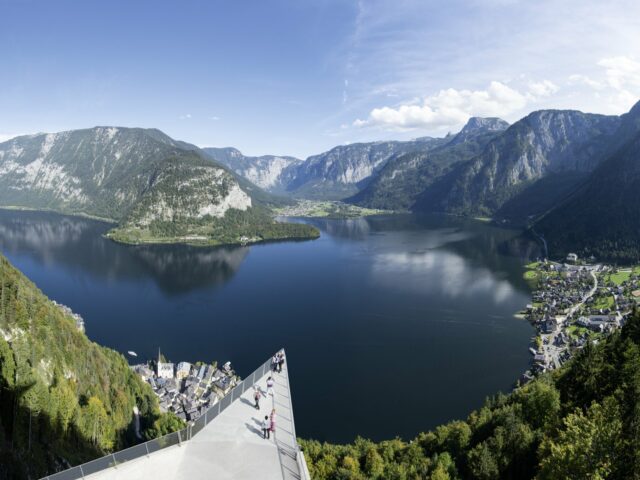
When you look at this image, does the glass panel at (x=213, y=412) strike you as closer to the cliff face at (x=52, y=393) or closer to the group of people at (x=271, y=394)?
the group of people at (x=271, y=394)

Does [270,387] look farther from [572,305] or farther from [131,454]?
[572,305]

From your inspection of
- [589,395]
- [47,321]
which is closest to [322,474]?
[589,395]

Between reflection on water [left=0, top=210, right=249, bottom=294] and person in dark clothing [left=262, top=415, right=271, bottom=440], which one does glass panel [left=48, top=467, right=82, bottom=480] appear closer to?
person in dark clothing [left=262, top=415, right=271, bottom=440]

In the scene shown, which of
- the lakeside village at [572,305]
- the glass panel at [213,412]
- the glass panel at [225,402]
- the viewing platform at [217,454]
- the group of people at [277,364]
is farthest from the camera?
the lakeside village at [572,305]

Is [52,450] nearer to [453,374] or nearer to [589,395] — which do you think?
[589,395]

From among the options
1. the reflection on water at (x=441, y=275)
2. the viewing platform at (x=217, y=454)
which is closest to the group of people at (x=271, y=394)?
the viewing platform at (x=217, y=454)

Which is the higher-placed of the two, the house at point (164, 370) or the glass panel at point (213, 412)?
the glass panel at point (213, 412)

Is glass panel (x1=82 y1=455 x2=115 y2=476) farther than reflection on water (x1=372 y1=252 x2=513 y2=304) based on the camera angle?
No

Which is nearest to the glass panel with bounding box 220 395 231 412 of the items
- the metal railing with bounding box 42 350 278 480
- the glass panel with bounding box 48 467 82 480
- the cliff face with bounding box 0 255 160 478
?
the metal railing with bounding box 42 350 278 480
